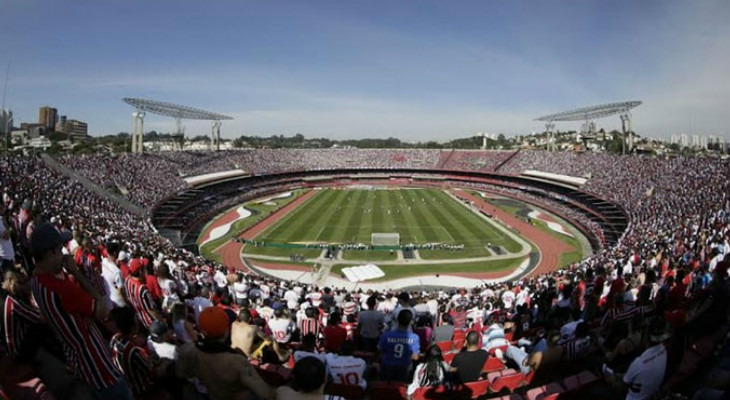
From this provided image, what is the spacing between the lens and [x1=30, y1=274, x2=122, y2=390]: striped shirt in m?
3.68

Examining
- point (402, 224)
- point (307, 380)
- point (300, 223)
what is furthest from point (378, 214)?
point (307, 380)

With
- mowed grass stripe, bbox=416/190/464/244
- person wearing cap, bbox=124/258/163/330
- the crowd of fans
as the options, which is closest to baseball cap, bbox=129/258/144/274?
the crowd of fans

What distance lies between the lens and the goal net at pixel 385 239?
4047 centimetres

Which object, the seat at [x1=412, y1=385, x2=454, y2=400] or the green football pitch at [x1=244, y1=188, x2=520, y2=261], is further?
the green football pitch at [x1=244, y1=188, x2=520, y2=261]

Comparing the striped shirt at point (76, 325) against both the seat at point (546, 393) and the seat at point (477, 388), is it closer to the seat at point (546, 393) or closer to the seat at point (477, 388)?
the seat at point (477, 388)

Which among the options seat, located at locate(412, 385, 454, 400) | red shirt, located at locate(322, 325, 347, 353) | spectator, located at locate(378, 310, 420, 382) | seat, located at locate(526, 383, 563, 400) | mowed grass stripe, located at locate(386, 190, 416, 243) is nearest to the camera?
seat, located at locate(526, 383, 563, 400)

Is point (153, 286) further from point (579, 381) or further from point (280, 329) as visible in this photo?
point (579, 381)

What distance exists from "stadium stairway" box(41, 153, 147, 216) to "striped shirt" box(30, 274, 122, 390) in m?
38.9

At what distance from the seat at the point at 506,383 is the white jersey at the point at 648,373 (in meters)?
1.72

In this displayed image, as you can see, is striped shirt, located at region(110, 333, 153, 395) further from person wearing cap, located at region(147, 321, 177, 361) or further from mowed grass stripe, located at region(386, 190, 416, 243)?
mowed grass stripe, located at region(386, 190, 416, 243)

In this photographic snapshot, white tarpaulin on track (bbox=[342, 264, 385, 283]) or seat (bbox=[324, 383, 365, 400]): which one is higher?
seat (bbox=[324, 383, 365, 400])

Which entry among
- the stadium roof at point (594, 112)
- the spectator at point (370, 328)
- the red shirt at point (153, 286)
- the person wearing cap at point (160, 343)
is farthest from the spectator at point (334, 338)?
the stadium roof at point (594, 112)

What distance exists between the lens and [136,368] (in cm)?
468

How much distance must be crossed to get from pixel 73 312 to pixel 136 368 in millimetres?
1234
